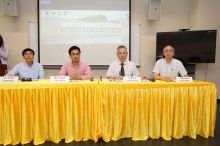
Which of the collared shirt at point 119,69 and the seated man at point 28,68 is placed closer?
the seated man at point 28,68

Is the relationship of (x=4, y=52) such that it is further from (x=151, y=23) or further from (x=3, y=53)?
(x=151, y=23)

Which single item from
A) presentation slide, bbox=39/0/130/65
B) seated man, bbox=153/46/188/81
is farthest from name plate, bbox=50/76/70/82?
presentation slide, bbox=39/0/130/65

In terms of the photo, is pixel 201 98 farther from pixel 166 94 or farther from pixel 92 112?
pixel 92 112

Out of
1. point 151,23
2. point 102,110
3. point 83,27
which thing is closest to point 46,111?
point 102,110

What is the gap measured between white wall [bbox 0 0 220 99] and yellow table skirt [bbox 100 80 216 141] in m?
2.20

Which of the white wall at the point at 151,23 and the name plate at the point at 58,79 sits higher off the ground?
the white wall at the point at 151,23

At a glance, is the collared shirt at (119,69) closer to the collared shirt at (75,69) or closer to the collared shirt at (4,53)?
the collared shirt at (75,69)

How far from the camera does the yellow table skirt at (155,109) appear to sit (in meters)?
2.01

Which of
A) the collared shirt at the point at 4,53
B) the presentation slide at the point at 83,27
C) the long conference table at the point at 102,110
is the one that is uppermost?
the presentation slide at the point at 83,27

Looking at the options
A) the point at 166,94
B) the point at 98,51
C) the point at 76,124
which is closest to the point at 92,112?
the point at 76,124

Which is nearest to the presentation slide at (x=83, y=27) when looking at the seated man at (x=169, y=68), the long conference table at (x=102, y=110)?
the seated man at (x=169, y=68)

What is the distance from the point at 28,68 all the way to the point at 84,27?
1.82 metres

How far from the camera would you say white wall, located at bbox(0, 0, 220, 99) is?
3.87 meters

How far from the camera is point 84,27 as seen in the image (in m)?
3.99
